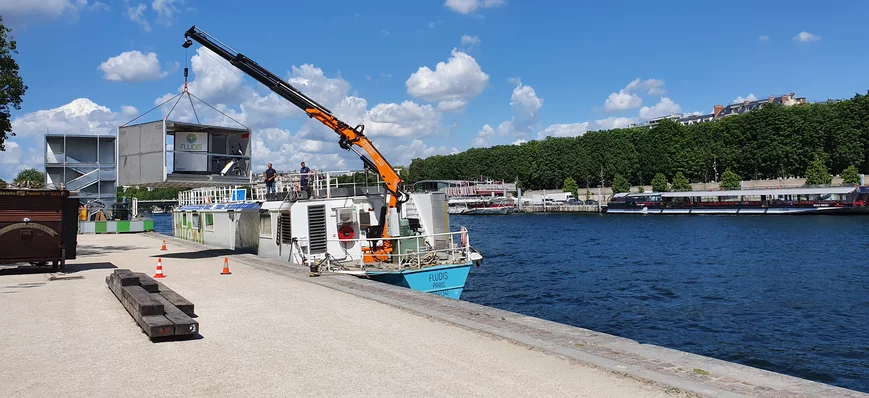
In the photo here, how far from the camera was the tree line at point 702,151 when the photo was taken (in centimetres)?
9675

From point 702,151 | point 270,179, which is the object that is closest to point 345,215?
point 270,179

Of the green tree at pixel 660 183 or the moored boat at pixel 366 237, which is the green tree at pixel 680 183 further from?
the moored boat at pixel 366 237

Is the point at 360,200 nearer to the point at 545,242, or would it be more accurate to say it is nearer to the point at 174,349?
the point at 174,349

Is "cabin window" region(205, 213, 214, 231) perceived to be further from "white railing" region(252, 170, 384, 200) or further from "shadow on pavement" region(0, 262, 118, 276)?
"shadow on pavement" region(0, 262, 118, 276)

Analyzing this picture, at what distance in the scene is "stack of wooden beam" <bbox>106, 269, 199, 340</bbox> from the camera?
33.3ft

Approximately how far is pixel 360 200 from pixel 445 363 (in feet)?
→ 44.0

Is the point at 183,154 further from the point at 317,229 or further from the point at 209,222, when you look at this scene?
the point at 209,222

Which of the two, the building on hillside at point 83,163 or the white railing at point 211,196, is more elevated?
the building on hillside at point 83,163

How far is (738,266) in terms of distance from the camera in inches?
1298

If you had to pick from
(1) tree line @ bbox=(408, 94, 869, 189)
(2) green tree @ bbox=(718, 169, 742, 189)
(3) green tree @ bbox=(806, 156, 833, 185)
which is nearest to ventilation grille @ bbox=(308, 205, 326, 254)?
(3) green tree @ bbox=(806, 156, 833, 185)

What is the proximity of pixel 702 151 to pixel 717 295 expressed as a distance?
9555 centimetres

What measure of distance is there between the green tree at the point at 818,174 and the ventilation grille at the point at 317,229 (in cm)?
9350

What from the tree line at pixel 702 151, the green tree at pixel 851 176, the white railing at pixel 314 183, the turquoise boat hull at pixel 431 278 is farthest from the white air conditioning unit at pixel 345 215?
the tree line at pixel 702 151

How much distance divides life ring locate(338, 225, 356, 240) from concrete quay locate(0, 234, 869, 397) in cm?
649
